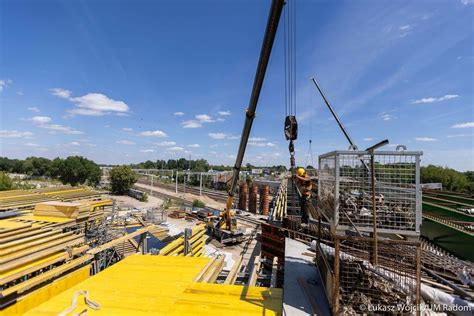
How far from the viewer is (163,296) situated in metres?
4.82

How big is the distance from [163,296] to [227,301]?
1.37 metres

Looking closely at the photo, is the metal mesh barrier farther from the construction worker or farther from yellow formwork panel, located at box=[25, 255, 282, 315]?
the construction worker

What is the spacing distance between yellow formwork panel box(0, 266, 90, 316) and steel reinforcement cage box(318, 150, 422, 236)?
25.0ft

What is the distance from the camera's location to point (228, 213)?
21.8 metres

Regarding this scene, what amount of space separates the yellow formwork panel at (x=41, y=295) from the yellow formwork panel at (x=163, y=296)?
1.84 m

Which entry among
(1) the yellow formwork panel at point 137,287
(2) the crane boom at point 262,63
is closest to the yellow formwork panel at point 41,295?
(1) the yellow formwork panel at point 137,287

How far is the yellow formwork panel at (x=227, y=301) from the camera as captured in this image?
4219mm

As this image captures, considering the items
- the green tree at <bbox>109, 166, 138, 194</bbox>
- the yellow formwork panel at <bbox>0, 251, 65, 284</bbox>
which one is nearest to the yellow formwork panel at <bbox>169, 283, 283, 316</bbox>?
the yellow formwork panel at <bbox>0, 251, 65, 284</bbox>

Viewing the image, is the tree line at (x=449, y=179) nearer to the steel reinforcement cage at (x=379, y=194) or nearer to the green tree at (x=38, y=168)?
the steel reinforcement cage at (x=379, y=194)

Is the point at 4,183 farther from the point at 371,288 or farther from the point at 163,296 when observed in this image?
the point at 371,288

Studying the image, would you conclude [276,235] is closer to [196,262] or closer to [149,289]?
[196,262]

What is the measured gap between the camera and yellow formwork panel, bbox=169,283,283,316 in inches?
166

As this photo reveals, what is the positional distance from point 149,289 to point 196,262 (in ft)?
5.90

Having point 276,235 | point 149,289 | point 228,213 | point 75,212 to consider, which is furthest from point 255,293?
point 228,213
